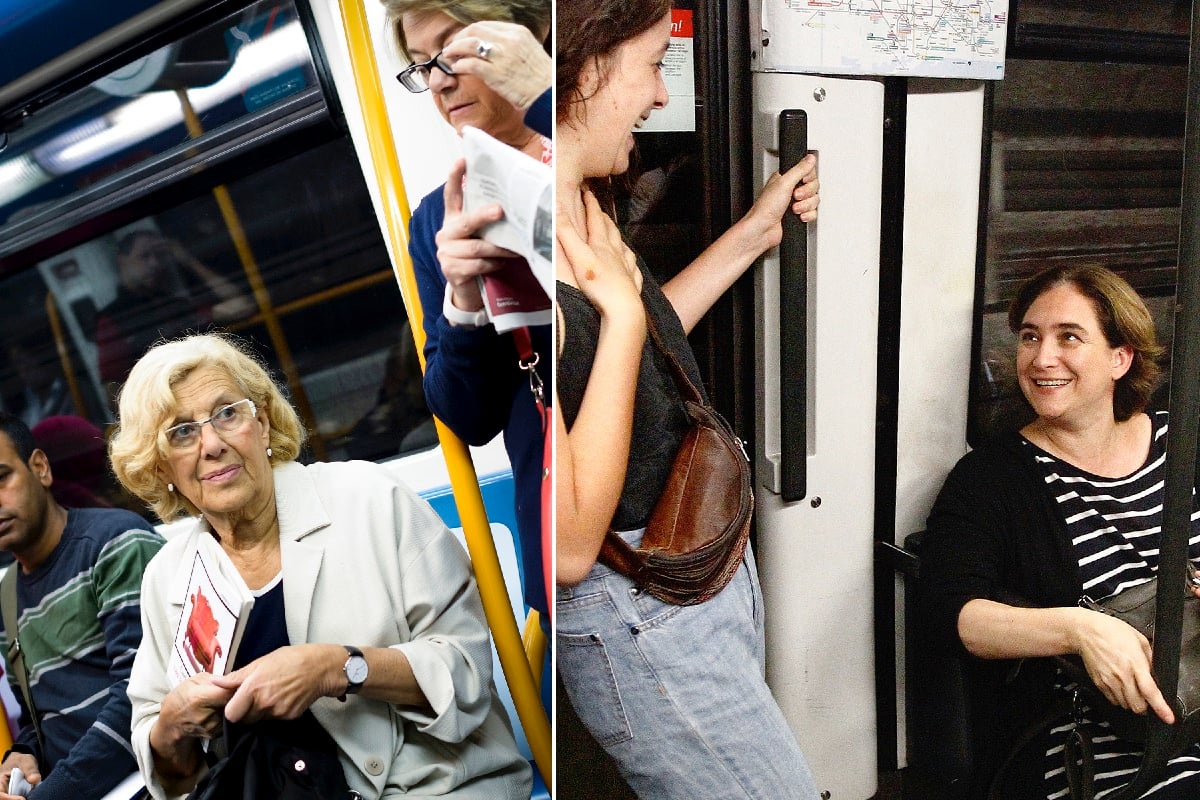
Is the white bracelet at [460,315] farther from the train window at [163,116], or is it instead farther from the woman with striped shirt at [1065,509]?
the woman with striped shirt at [1065,509]

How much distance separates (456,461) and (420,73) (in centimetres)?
34

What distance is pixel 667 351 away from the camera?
0.93 meters

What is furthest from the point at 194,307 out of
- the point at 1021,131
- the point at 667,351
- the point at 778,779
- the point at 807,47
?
the point at 1021,131

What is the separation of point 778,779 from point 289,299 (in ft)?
2.72

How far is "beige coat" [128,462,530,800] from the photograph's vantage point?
72cm

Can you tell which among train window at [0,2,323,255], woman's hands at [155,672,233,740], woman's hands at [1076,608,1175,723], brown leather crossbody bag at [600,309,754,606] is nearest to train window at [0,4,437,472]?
train window at [0,2,323,255]

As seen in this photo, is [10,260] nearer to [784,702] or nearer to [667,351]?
[667,351]

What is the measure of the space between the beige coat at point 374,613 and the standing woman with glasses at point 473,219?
0.37ft

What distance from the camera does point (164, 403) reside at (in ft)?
2.26

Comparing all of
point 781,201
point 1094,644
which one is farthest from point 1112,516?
point 781,201

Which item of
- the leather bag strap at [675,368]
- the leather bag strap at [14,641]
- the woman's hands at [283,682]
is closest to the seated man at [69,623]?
the leather bag strap at [14,641]

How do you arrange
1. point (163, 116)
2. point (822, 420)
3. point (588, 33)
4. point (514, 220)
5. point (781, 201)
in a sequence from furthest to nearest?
point (822, 420), point (781, 201), point (588, 33), point (163, 116), point (514, 220)

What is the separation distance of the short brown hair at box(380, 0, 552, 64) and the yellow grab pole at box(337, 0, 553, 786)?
0.03 meters

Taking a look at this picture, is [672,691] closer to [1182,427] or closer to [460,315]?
[460,315]
